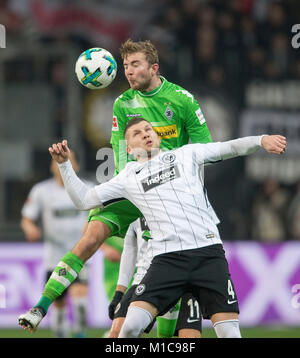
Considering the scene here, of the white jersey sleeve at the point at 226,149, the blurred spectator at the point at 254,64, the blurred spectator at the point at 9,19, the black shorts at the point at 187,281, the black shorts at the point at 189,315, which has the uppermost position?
the blurred spectator at the point at 9,19

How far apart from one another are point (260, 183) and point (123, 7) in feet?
11.0

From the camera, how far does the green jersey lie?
7.12 metres

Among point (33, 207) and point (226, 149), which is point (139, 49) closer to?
point (226, 149)

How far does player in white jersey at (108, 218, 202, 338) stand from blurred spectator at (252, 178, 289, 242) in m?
6.26

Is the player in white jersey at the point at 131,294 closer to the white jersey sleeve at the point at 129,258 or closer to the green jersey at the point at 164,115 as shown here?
the white jersey sleeve at the point at 129,258

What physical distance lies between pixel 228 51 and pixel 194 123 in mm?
7292

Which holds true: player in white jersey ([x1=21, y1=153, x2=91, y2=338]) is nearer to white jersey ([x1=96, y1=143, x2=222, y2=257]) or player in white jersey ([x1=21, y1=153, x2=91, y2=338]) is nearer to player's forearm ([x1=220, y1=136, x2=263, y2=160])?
white jersey ([x1=96, y1=143, x2=222, y2=257])

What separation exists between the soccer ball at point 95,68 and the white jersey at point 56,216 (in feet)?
13.5

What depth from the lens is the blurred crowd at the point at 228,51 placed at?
13734 mm

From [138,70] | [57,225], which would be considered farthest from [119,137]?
[57,225]

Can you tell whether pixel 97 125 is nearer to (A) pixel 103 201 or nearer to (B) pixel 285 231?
(B) pixel 285 231

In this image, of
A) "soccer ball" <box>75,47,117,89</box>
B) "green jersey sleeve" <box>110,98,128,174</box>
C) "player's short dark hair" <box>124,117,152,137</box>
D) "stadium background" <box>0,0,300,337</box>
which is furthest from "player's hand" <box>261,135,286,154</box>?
"stadium background" <box>0,0,300,337</box>

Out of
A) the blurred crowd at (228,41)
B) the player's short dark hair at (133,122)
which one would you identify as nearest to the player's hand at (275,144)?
the player's short dark hair at (133,122)
